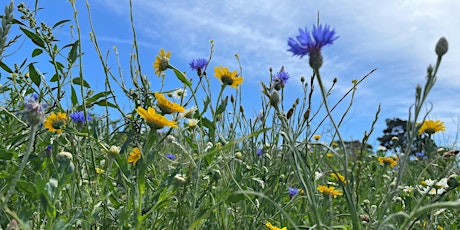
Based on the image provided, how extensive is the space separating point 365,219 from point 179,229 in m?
0.70

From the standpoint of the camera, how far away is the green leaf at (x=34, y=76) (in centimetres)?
196

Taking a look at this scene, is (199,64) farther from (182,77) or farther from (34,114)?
(34,114)

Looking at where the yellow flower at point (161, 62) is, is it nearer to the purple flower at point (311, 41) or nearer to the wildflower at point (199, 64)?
the wildflower at point (199, 64)

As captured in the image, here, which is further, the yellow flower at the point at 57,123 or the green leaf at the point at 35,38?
the green leaf at the point at 35,38

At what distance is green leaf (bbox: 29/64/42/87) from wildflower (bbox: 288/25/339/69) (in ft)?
4.74

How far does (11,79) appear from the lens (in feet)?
7.20

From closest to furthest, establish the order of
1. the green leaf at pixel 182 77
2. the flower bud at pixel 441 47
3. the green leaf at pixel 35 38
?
the flower bud at pixel 441 47, the green leaf at pixel 182 77, the green leaf at pixel 35 38

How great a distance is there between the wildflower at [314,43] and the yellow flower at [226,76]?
90 centimetres

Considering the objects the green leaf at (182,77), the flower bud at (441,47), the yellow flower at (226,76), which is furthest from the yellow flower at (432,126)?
the flower bud at (441,47)

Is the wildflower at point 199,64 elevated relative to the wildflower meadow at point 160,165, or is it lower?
elevated

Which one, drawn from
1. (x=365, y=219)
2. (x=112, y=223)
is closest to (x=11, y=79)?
(x=112, y=223)

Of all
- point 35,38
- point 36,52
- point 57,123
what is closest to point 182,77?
point 57,123

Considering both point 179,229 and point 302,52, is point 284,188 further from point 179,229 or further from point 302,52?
point 302,52

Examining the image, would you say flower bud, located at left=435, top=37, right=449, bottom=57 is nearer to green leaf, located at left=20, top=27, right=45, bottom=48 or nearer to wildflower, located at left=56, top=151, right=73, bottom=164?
wildflower, located at left=56, top=151, right=73, bottom=164
